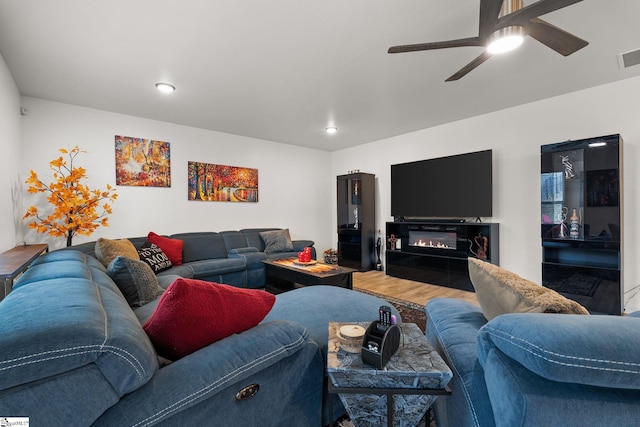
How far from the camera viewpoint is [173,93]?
313cm

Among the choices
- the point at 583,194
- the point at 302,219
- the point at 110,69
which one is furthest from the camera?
the point at 302,219

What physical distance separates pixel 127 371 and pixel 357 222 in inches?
187

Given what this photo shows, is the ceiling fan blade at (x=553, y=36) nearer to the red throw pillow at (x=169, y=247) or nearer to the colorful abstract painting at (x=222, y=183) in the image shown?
the red throw pillow at (x=169, y=247)

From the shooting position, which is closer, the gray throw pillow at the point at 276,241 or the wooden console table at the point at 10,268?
the wooden console table at the point at 10,268

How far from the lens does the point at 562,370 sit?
637 millimetres

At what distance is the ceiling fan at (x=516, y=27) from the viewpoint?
1.41 m

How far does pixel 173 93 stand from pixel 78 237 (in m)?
2.15

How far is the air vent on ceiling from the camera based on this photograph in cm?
245

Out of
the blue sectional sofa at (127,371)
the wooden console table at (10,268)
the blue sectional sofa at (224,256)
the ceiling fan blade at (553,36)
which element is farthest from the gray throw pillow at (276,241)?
the ceiling fan blade at (553,36)

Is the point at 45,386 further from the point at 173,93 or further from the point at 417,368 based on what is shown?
the point at 173,93

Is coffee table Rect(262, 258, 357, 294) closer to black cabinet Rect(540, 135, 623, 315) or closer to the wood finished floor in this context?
the wood finished floor

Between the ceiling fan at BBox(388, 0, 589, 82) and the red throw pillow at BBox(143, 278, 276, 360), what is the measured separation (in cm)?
182

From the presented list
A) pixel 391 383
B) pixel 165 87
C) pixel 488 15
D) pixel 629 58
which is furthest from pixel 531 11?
pixel 165 87

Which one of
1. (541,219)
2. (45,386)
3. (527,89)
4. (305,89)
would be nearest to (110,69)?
(305,89)
